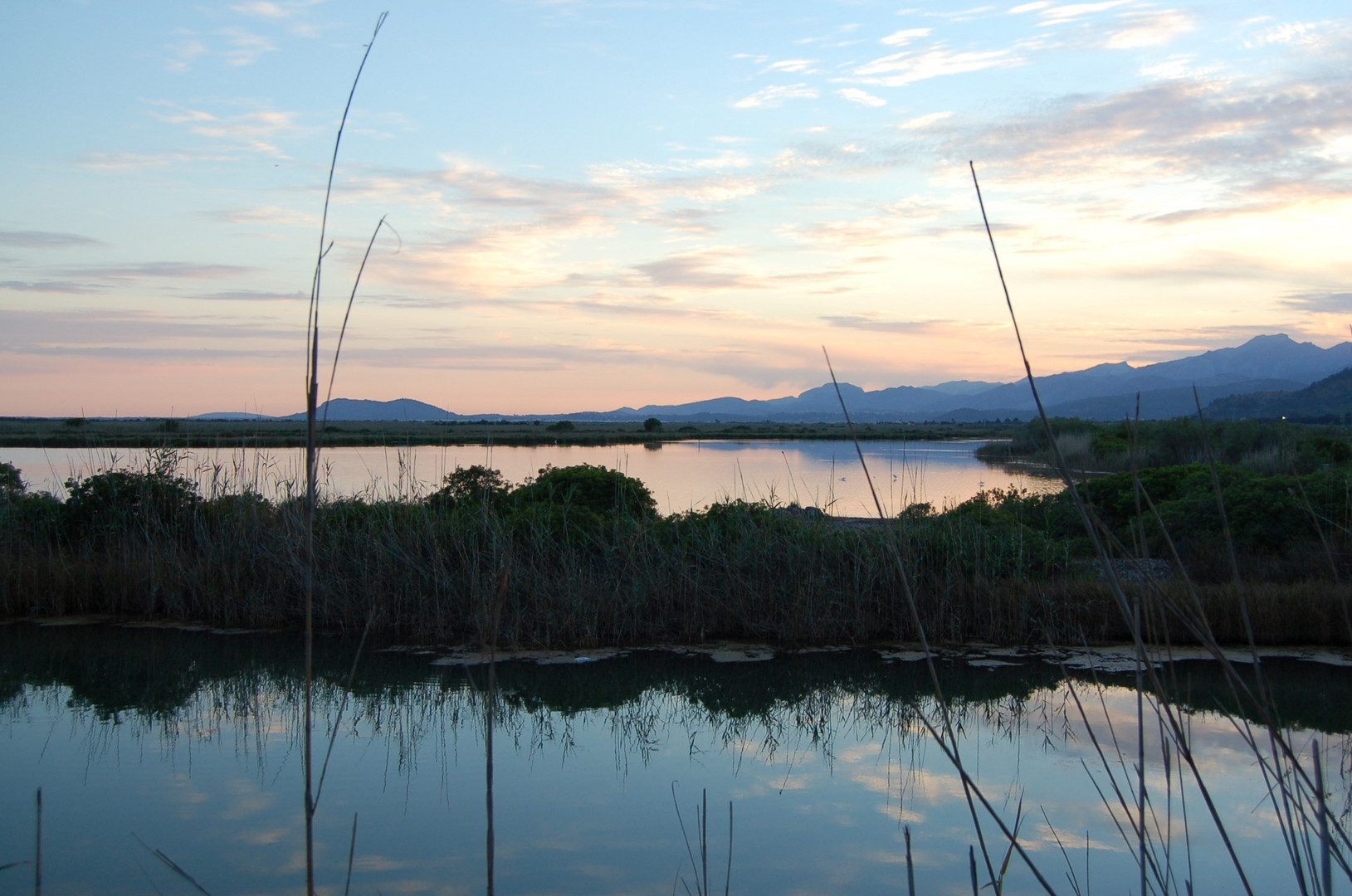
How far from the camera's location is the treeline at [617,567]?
8.30m

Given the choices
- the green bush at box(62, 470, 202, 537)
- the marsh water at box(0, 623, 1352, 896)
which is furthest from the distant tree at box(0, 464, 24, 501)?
the marsh water at box(0, 623, 1352, 896)

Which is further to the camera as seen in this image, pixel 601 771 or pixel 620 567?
pixel 620 567

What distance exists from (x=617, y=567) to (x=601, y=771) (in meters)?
3.20

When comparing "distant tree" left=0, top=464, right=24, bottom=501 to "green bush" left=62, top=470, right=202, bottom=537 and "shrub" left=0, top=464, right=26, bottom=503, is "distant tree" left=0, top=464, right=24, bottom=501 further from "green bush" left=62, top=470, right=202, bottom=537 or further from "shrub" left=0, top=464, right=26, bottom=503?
→ "green bush" left=62, top=470, right=202, bottom=537

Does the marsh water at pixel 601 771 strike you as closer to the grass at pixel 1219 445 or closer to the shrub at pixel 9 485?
the shrub at pixel 9 485

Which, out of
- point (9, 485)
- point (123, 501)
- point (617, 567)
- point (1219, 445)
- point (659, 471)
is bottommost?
point (617, 567)

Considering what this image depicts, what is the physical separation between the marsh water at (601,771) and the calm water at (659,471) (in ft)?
8.49

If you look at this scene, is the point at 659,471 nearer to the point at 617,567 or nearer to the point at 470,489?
the point at 470,489

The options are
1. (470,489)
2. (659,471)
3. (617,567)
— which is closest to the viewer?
(617,567)

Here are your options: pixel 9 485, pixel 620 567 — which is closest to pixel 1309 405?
pixel 620 567

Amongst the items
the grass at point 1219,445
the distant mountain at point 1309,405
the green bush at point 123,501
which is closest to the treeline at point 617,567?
the green bush at point 123,501

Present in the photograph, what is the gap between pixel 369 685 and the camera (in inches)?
287

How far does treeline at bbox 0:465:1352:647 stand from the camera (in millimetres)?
8297

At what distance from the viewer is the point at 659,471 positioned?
2620 centimetres
